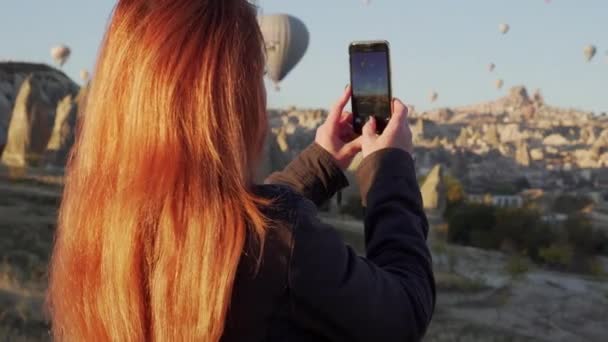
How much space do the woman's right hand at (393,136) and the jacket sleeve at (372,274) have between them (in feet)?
0.27

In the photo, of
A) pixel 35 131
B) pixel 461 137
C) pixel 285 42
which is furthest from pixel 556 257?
pixel 461 137

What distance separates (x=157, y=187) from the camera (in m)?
1.02

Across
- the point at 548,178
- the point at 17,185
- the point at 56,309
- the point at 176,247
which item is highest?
the point at 176,247

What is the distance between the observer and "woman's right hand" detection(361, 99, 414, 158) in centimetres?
125

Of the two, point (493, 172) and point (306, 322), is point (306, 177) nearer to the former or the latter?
point (306, 322)

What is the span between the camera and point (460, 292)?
1372 cm

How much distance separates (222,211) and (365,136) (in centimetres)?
38

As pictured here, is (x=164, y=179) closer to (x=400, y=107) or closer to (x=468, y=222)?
(x=400, y=107)

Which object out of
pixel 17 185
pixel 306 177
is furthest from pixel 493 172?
pixel 306 177

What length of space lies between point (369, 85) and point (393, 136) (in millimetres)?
192

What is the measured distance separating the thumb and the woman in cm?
23

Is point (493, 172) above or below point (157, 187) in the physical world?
below

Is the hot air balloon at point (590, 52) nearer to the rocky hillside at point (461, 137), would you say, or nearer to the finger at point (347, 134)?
the rocky hillside at point (461, 137)

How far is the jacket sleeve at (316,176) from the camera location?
1.45 metres
